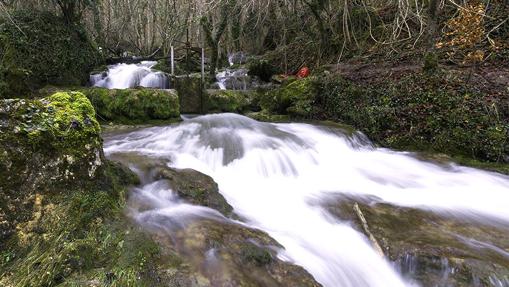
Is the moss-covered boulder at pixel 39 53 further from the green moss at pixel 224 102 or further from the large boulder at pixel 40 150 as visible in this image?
the large boulder at pixel 40 150

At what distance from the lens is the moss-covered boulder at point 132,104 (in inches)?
326

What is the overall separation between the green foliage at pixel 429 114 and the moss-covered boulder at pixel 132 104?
14.5 ft

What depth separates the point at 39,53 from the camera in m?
9.70

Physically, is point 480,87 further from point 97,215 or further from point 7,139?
point 7,139

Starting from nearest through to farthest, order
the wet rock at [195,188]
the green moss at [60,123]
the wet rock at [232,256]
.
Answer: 1. the wet rock at [232,256]
2. the green moss at [60,123]
3. the wet rock at [195,188]

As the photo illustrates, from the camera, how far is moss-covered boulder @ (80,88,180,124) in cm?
827

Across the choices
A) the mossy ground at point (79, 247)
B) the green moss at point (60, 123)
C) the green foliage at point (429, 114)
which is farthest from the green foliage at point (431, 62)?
the mossy ground at point (79, 247)

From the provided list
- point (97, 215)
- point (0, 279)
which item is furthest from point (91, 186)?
point (0, 279)

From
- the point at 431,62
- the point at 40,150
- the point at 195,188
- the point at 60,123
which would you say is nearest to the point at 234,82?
the point at 431,62

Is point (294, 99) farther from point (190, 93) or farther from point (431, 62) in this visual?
point (431, 62)

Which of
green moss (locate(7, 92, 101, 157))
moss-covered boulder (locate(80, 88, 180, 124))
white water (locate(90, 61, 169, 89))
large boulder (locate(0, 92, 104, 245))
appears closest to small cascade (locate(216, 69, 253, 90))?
white water (locate(90, 61, 169, 89))

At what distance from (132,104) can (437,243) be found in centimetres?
724

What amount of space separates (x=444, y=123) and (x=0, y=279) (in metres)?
7.24

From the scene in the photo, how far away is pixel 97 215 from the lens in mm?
2926
